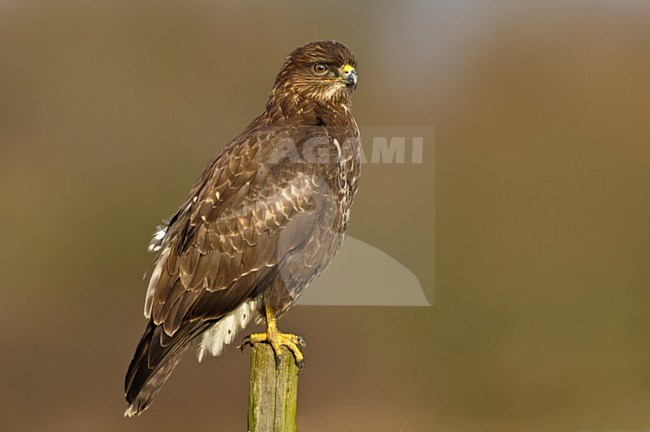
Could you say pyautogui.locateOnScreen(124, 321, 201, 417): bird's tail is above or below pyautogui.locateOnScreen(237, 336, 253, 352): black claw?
below

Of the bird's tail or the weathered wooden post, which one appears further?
the bird's tail

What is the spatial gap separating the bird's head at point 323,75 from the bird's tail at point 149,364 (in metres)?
1.80

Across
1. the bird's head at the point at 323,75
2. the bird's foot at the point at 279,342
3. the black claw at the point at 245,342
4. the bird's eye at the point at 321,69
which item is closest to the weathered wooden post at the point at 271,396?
the bird's foot at the point at 279,342

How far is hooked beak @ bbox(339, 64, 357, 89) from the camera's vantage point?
6.96 m

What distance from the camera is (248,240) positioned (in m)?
6.45

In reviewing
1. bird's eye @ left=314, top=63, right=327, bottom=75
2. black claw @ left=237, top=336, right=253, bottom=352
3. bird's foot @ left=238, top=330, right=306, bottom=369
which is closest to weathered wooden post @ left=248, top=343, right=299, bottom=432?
bird's foot @ left=238, top=330, right=306, bottom=369

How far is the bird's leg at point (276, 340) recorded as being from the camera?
20.5 feet

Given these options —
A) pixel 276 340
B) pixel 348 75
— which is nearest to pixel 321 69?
pixel 348 75

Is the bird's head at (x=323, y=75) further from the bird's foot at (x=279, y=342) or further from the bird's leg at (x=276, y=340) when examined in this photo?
the bird's foot at (x=279, y=342)

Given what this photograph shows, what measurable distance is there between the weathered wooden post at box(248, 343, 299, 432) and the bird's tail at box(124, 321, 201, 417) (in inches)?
19.4

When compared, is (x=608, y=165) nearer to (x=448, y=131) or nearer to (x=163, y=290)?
(x=448, y=131)

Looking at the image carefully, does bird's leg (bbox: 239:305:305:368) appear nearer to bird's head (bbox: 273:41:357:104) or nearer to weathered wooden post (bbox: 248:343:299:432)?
weathered wooden post (bbox: 248:343:299:432)

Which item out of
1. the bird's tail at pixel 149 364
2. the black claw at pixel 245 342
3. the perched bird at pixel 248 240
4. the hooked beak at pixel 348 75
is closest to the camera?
the bird's tail at pixel 149 364

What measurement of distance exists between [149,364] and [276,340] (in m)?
0.78
